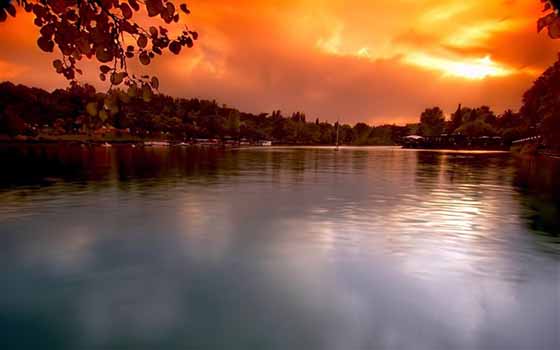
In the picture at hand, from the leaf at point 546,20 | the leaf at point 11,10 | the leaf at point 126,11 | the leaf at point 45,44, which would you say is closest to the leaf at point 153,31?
the leaf at point 126,11

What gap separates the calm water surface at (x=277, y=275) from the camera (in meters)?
8.49

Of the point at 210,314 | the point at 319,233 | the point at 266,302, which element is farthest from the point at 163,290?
the point at 319,233

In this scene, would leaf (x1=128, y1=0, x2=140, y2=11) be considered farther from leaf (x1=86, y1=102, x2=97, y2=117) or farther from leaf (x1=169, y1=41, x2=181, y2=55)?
leaf (x1=86, y1=102, x2=97, y2=117)

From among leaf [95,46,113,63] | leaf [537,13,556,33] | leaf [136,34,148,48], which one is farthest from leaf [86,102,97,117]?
leaf [537,13,556,33]

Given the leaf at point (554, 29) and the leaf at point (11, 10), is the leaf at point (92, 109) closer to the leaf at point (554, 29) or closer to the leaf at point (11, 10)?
the leaf at point (11, 10)

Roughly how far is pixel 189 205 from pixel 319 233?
9530mm

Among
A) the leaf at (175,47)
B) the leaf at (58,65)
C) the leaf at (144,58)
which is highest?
the leaf at (175,47)

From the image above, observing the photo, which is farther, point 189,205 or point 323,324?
point 189,205

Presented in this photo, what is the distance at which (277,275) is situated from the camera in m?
11.7

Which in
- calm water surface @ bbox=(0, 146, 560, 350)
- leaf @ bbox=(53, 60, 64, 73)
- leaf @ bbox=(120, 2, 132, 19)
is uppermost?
leaf @ bbox=(120, 2, 132, 19)

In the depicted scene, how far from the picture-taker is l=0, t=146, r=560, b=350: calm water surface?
8492 millimetres

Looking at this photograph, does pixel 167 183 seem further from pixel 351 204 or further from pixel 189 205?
pixel 351 204

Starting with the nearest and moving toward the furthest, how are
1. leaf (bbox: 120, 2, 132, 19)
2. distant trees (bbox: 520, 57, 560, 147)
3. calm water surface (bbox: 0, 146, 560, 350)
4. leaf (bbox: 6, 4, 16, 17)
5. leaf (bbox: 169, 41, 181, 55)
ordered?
leaf (bbox: 6, 4, 16, 17), leaf (bbox: 120, 2, 132, 19), leaf (bbox: 169, 41, 181, 55), calm water surface (bbox: 0, 146, 560, 350), distant trees (bbox: 520, 57, 560, 147)

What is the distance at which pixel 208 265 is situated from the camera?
41.7 feet
